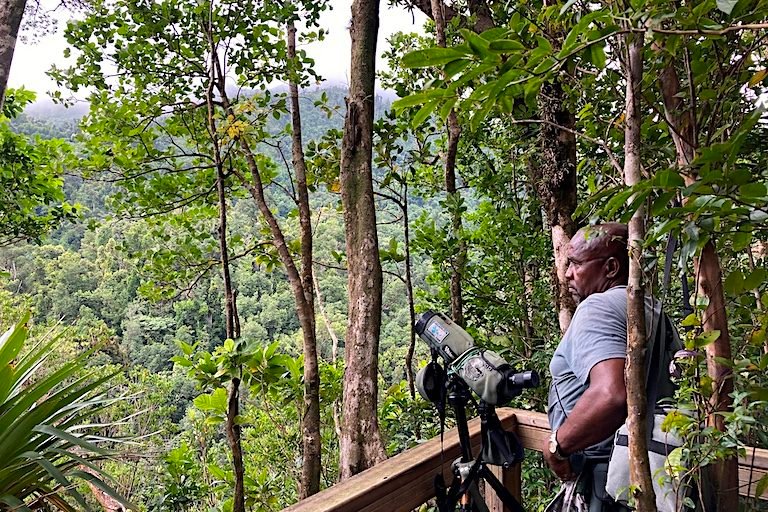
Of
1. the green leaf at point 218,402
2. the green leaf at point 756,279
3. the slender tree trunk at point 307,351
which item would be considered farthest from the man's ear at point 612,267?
the green leaf at point 218,402

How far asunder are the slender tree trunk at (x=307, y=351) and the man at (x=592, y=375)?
161cm

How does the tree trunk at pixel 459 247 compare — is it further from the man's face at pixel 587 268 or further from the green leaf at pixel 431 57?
the green leaf at pixel 431 57

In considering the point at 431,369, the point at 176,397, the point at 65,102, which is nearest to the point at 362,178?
the point at 431,369

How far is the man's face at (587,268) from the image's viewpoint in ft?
3.51

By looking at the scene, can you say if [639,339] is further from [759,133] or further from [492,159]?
[492,159]

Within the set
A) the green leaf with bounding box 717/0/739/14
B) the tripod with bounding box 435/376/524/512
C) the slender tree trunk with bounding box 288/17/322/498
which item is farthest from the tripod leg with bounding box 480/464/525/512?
the slender tree trunk with bounding box 288/17/322/498

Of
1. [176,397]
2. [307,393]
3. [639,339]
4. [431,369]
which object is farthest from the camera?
[176,397]

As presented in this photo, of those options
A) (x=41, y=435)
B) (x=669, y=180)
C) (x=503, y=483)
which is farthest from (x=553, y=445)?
(x=41, y=435)

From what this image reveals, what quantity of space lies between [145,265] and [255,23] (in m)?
1.78

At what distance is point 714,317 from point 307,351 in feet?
6.74

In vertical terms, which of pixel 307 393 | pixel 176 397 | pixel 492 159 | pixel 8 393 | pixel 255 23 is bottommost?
pixel 176 397

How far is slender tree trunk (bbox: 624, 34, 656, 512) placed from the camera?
52 cm

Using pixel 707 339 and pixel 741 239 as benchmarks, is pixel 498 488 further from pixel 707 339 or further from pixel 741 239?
pixel 741 239

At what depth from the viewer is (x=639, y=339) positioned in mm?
523
